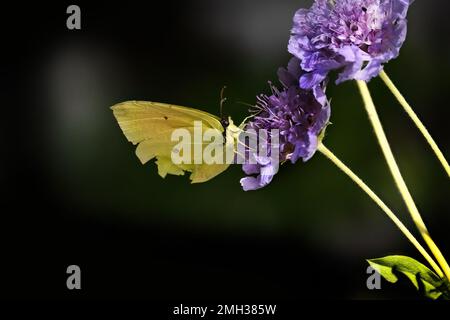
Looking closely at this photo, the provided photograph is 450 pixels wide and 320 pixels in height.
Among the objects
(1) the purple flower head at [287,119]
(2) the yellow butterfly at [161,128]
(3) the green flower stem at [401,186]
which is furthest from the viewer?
(2) the yellow butterfly at [161,128]

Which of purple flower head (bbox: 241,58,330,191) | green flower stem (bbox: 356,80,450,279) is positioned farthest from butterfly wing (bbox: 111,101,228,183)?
green flower stem (bbox: 356,80,450,279)

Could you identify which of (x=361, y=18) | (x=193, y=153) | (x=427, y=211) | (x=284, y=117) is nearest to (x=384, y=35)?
(x=361, y=18)

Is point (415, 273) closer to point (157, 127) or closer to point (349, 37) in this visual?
point (349, 37)

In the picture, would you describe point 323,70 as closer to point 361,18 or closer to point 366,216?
point 361,18

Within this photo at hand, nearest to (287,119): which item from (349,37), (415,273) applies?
(349,37)

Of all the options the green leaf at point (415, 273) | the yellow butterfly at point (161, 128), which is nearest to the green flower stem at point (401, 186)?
the green leaf at point (415, 273)

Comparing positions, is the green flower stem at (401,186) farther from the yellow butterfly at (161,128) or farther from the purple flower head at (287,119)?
the yellow butterfly at (161,128)
